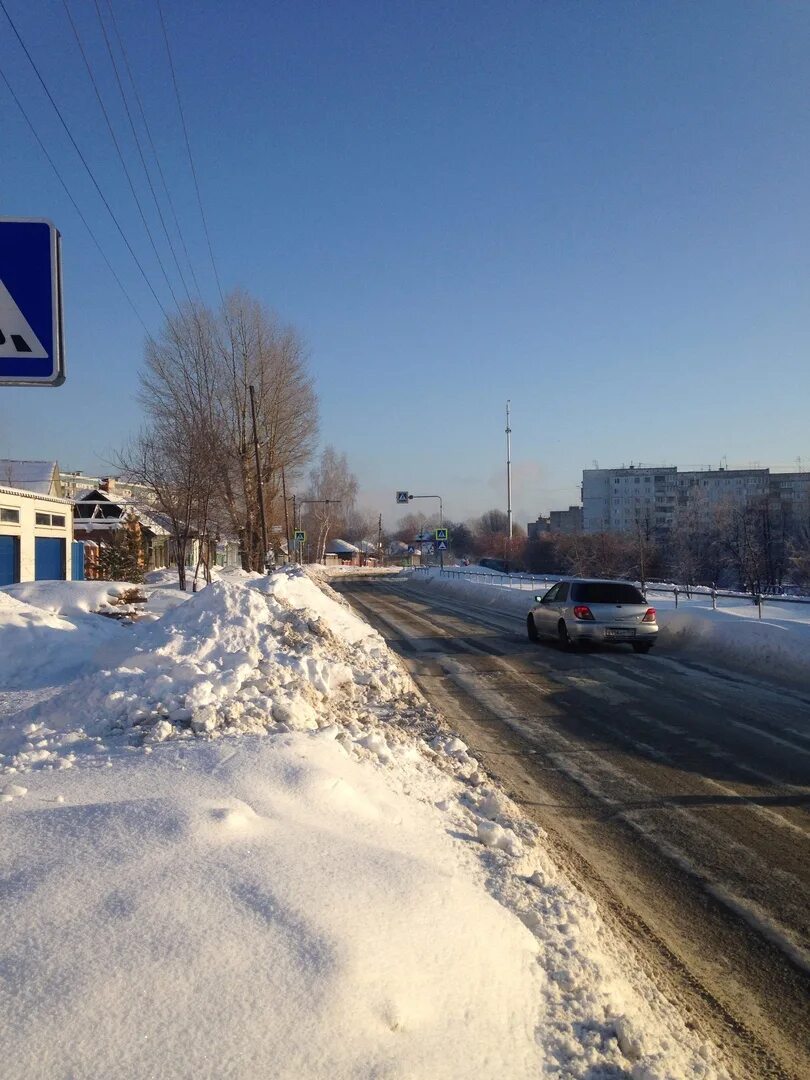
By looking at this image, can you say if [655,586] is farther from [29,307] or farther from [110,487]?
[110,487]

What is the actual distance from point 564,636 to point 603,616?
1.02 meters

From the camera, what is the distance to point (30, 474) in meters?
43.6

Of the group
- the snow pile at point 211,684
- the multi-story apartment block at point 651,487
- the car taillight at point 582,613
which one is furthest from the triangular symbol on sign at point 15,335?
the multi-story apartment block at point 651,487

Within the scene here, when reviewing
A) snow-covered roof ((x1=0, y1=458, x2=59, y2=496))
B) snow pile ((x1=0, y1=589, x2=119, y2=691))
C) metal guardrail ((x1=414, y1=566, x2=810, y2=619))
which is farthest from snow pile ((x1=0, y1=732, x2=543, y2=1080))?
snow-covered roof ((x1=0, y1=458, x2=59, y2=496))

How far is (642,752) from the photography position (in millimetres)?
8219

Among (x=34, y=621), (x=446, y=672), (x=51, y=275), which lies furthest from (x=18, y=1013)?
(x=34, y=621)

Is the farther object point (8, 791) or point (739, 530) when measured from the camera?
point (739, 530)

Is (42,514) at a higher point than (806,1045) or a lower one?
higher

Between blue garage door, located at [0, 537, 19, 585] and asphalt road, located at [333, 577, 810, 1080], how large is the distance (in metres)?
20.4

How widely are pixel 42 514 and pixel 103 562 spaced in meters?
7.35

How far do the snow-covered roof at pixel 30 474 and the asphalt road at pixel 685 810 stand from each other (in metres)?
35.0

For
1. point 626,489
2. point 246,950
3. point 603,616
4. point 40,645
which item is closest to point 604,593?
point 603,616

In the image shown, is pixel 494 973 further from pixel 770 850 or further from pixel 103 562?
A: pixel 103 562

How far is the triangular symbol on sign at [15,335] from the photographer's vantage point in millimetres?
3510
